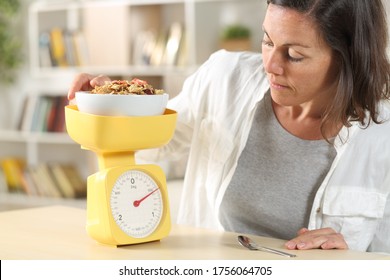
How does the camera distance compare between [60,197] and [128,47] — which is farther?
[60,197]

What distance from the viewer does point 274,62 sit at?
1.71 meters

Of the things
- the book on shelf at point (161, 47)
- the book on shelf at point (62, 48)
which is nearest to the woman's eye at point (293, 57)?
the book on shelf at point (161, 47)

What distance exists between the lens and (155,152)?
2.03m

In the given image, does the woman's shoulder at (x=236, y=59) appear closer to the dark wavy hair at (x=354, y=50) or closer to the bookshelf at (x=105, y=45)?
the dark wavy hair at (x=354, y=50)

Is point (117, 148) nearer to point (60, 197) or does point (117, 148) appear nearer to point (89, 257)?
point (89, 257)

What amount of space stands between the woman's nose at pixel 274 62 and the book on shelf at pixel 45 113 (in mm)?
3883

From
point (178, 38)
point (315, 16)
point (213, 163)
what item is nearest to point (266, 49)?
point (315, 16)

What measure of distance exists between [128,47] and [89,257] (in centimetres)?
383

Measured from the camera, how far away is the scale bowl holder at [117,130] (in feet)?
4.77

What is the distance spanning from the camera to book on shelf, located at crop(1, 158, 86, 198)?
5.50 meters

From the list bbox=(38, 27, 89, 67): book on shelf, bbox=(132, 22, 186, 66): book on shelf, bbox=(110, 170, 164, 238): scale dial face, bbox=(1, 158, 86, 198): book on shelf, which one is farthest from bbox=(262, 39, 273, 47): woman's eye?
bbox=(1, 158, 86, 198): book on shelf

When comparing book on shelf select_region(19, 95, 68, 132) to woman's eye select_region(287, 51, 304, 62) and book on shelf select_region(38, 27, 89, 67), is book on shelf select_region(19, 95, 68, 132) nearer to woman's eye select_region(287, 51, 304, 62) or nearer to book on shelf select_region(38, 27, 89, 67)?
book on shelf select_region(38, 27, 89, 67)

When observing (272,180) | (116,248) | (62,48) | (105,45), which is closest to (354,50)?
(272,180)

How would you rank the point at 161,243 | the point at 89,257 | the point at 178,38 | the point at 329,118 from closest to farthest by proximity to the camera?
the point at 89,257 < the point at 161,243 < the point at 329,118 < the point at 178,38
